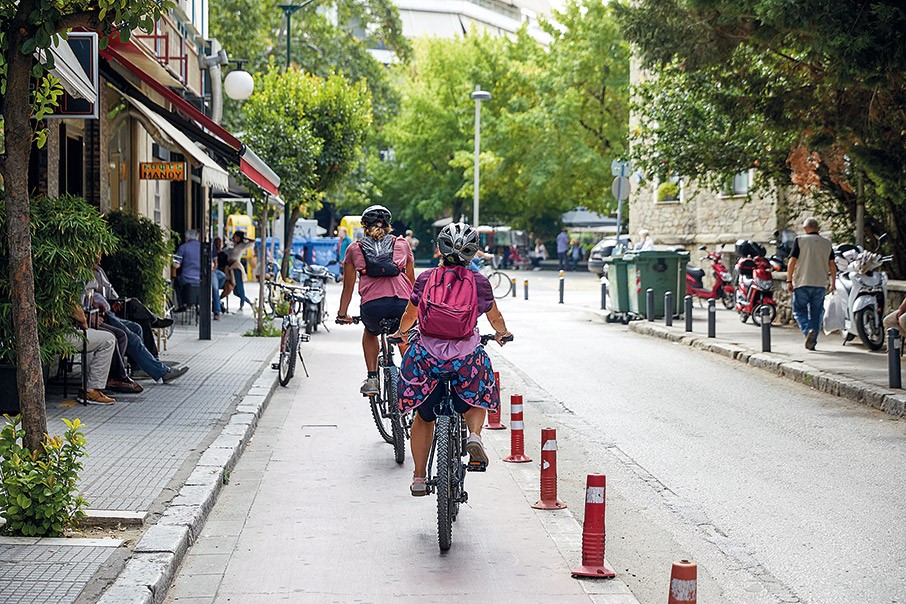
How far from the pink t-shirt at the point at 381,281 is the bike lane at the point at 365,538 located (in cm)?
123

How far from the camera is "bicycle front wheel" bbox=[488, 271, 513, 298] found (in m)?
33.9

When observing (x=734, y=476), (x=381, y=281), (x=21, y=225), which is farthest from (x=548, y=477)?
(x=21, y=225)

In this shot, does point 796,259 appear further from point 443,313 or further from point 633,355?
point 443,313

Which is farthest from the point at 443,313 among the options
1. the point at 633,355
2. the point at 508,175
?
the point at 508,175

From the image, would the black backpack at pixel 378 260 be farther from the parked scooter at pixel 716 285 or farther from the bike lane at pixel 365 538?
the parked scooter at pixel 716 285

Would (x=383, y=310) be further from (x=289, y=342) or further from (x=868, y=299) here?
(x=868, y=299)

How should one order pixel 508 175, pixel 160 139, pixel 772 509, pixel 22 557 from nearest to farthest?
1. pixel 22 557
2. pixel 772 509
3. pixel 160 139
4. pixel 508 175

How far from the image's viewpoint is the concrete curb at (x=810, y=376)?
11.8 meters

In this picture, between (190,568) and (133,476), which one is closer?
(190,568)

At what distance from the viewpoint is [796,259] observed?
55.6 feet

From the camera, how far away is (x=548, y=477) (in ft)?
23.4

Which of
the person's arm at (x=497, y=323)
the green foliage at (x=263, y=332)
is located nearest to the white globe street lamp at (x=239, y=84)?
the green foliage at (x=263, y=332)

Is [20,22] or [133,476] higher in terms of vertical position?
[20,22]

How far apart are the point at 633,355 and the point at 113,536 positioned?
12219mm
